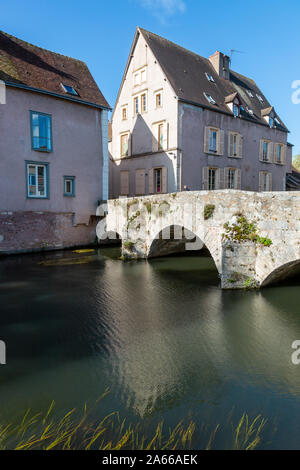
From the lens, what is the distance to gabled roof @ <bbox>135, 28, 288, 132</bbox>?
60.1 feet

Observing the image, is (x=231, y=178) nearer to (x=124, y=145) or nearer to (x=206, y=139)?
(x=206, y=139)

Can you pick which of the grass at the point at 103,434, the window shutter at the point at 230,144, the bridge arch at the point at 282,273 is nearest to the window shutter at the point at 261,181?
the window shutter at the point at 230,144

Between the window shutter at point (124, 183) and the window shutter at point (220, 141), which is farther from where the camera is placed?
the window shutter at point (124, 183)

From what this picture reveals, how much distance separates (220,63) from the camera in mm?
22250

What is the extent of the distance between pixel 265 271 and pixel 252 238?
92cm

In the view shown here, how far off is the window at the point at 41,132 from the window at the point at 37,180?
2.76 feet

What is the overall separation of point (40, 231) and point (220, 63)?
694 inches

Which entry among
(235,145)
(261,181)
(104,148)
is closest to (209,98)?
(235,145)

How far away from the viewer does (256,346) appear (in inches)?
211

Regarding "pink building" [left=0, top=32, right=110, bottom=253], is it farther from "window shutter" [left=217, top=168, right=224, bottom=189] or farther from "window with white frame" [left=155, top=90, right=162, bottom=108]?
"window shutter" [left=217, top=168, right=224, bottom=189]

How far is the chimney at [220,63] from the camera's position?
22.2 meters

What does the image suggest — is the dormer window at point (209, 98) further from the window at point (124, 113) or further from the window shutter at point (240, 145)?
the window at point (124, 113)

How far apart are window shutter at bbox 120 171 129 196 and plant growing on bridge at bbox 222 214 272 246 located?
536 inches
